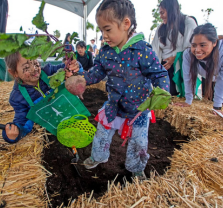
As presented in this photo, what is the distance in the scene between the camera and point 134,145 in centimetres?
160

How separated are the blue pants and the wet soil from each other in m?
0.20

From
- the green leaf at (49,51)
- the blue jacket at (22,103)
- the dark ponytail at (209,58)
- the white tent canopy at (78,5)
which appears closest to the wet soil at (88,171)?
the blue jacket at (22,103)

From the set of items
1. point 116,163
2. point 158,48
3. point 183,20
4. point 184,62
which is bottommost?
point 116,163

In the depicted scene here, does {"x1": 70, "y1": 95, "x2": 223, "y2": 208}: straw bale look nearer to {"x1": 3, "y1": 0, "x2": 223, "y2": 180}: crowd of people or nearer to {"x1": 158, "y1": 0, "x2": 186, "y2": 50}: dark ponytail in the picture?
{"x1": 3, "y1": 0, "x2": 223, "y2": 180}: crowd of people

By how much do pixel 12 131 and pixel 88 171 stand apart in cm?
86

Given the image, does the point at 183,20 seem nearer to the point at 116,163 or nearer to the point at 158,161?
the point at 158,161

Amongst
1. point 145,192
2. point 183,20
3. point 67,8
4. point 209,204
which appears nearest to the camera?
point 209,204

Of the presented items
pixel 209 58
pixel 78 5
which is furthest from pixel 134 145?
pixel 78 5

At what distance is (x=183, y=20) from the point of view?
279 centimetres

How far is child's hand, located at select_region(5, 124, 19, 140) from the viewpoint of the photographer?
1.50m

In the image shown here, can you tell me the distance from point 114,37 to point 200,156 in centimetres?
132

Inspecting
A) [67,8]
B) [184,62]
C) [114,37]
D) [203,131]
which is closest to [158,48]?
[184,62]

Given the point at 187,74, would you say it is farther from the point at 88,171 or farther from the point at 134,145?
the point at 88,171

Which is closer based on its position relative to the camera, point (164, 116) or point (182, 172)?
point (182, 172)
